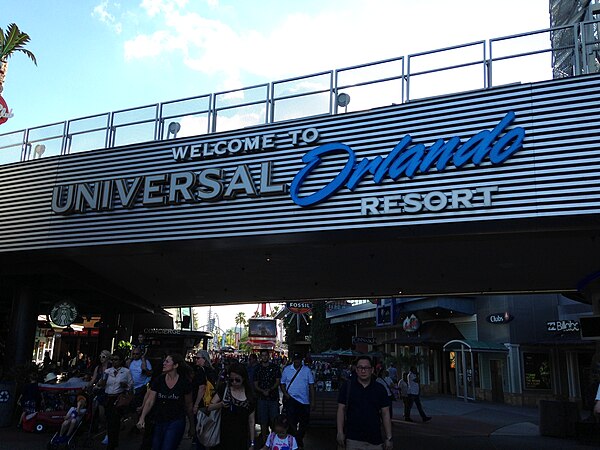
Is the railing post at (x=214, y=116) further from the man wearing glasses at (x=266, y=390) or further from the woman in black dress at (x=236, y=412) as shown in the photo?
the woman in black dress at (x=236, y=412)

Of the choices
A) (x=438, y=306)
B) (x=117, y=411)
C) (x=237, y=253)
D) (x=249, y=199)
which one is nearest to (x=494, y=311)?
(x=438, y=306)

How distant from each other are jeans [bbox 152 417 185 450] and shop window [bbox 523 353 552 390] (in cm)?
2012

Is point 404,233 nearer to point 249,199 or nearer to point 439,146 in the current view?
point 439,146

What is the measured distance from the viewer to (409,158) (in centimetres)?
1091

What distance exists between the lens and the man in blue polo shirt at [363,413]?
18.1 feet

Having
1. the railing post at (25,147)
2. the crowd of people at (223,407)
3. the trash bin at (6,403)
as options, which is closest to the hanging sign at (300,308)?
the railing post at (25,147)

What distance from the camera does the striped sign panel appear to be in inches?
392

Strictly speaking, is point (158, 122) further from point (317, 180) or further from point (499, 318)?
point (499, 318)

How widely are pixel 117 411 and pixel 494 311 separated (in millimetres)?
19765

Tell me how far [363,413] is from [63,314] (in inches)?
535

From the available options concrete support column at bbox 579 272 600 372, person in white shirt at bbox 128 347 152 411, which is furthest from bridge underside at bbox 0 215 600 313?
person in white shirt at bbox 128 347 152 411

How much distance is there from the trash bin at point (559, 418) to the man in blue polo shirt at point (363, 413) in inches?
352

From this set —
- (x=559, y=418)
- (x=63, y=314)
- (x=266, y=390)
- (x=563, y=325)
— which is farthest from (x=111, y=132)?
(x=563, y=325)

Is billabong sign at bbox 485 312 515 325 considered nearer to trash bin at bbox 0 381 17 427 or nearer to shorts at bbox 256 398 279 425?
shorts at bbox 256 398 279 425
